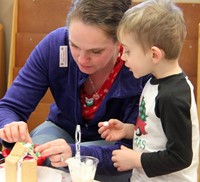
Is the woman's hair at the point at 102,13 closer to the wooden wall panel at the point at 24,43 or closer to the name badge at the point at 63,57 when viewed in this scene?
the name badge at the point at 63,57

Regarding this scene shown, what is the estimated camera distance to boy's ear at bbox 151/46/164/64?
0.96 meters

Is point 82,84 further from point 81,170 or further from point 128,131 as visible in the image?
point 81,170

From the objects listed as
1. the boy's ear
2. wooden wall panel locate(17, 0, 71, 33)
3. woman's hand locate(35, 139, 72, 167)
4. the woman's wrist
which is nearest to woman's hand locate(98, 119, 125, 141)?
the woman's wrist

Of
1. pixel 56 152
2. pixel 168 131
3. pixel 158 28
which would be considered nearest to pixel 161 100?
pixel 168 131

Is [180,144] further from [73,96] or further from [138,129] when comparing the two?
[73,96]

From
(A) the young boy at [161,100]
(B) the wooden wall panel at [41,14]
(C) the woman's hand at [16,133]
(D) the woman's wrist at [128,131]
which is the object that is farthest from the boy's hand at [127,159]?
(B) the wooden wall panel at [41,14]

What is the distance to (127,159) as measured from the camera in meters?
1.02

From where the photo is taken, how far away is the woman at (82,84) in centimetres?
113

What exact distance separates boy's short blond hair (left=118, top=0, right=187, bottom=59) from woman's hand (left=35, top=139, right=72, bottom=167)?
350 mm

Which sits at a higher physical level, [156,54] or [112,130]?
[156,54]

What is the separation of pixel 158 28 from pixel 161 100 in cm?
19

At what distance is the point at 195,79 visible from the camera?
2111mm

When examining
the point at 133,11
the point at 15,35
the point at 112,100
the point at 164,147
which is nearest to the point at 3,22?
the point at 15,35

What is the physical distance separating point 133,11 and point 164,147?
0.38 m
